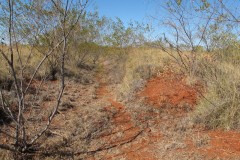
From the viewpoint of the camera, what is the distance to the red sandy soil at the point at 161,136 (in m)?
4.80

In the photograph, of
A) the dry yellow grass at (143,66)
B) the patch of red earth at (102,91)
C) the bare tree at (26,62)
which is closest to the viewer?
the bare tree at (26,62)

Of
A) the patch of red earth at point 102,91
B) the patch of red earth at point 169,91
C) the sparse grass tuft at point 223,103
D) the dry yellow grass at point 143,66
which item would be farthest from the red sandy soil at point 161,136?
the dry yellow grass at point 143,66

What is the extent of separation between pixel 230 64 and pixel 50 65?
8479 millimetres

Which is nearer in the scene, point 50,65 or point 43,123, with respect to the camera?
point 43,123

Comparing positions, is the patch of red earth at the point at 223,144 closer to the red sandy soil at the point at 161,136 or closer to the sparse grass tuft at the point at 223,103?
the red sandy soil at the point at 161,136

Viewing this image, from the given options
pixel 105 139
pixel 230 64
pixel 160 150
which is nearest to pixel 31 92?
pixel 105 139

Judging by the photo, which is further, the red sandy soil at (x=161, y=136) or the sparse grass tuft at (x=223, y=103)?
the sparse grass tuft at (x=223, y=103)

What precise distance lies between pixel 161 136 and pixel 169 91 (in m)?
3.34

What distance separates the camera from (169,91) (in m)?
8.95

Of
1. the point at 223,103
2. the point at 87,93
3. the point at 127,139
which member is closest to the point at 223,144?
the point at 223,103

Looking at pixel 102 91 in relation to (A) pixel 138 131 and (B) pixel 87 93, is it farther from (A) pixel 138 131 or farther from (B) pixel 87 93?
(A) pixel 138 131

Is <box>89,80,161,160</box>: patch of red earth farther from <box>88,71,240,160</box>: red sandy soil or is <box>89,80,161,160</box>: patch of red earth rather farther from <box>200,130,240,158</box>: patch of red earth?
<box>200,130,240,158</box>: patch of red earth

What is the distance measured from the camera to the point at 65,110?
310 inches

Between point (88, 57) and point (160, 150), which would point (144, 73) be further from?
point (88, 57)
